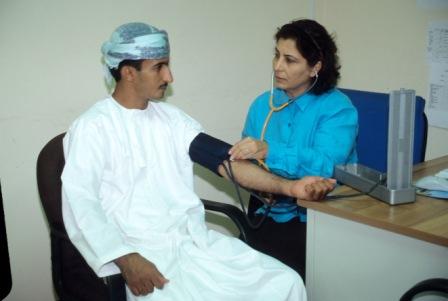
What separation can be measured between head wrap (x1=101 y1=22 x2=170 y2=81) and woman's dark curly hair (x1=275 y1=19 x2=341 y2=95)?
1.98 ft

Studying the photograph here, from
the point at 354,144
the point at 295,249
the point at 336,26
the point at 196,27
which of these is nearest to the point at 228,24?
the point at 196,27

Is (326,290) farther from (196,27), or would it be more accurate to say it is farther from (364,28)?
(364,28)

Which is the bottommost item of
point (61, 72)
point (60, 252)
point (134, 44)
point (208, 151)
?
point (60, 252)

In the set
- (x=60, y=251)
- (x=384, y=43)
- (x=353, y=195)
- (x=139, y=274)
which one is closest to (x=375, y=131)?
(x=353, y=195)

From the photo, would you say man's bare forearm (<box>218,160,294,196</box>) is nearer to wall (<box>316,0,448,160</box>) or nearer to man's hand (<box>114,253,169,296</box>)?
man's hand (<box>114,253,169,296</box>)

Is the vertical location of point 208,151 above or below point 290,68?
below

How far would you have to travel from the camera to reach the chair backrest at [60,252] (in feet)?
5.24

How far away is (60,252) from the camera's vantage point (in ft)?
5.30

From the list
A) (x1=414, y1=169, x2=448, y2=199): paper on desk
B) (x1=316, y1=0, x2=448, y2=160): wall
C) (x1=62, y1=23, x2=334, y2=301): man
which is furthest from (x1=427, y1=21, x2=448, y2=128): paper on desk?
(x1=62, y1=23, x2=334, y2=301): man

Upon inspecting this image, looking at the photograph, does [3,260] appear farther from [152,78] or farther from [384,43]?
[384,43]

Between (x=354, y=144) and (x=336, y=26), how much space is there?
3.54ft

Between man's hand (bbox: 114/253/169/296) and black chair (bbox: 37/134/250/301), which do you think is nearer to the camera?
man's hand (bbox: 114/253/169/296)

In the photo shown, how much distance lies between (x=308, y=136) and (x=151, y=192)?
0.69m

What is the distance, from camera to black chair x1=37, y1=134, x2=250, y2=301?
1.59 m
